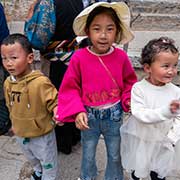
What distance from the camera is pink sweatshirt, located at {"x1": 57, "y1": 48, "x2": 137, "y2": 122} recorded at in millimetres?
2186

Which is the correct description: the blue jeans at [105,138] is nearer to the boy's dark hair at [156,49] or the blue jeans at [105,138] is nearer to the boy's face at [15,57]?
the boy's dark hair at [156,49]

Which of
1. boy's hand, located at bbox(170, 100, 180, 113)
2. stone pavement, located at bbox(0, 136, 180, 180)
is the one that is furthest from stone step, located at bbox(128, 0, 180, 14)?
boy's hand, located at bbox(170, 100, 180, 113)

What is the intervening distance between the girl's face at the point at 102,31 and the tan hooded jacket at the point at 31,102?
0.43 meters

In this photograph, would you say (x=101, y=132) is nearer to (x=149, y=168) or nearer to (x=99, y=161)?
(x=149, y=168)

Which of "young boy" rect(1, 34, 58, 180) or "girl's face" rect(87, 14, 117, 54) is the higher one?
"girl's face" rect(87, 14, 117, 54)

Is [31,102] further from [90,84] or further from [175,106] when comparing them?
[175,106]

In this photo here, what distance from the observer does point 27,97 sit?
2270 mm

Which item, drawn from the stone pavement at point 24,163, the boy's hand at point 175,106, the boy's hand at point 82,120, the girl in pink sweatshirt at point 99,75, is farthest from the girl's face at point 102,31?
the stone pavement at point 24,163

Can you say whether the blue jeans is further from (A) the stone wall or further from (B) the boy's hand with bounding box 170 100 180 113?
(A) the stone wall

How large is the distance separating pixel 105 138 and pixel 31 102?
0.58 m

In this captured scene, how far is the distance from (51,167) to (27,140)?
0.27m

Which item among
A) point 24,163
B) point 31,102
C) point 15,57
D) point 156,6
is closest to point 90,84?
point 31,102

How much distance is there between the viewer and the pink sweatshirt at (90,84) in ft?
7.17

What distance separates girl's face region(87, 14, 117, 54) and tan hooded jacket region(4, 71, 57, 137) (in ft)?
1.42
